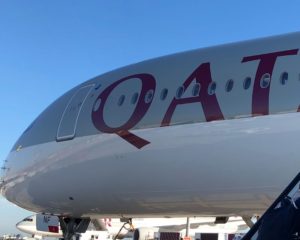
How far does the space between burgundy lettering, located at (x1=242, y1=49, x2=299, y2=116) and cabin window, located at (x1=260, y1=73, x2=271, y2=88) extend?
0.02 meters

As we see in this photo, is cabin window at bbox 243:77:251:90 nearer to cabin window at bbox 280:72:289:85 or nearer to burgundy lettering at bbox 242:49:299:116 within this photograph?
burgundy lettering at bbox 242:49:299:116

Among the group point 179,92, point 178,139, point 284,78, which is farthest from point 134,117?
point 284,78

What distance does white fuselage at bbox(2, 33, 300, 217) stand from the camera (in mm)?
8164

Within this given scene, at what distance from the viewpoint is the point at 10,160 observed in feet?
44.8

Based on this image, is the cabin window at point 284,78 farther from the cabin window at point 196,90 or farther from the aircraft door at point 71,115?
the aircraft door at point 71,115

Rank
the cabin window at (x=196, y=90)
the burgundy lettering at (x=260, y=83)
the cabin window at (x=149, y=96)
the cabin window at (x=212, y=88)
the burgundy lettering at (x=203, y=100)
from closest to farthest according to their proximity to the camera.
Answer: the burgundy lettering at (x=260, y=83), the burgundy lettering at (x=203, y=100), the cabin window at (x=212, y=88), the cabin window at (x=196, y=90), the cabin window at (x=149, y=96)

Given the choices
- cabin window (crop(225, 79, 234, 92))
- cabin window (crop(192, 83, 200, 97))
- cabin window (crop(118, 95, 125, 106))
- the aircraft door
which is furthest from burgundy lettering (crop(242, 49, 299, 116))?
the aircraft door

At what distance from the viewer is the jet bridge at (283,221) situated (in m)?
2.96

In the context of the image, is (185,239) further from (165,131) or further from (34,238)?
(34,238)

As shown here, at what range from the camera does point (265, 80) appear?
8.36 m

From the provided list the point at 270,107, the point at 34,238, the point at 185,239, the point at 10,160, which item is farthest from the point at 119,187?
the point at 34,238

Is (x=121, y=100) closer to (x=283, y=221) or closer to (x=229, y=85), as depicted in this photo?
(x=229, y=85)

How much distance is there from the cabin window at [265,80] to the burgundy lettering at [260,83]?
0.02 metres

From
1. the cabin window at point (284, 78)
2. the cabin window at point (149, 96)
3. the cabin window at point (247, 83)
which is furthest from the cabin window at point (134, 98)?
the cabin window at point (284, 78)
